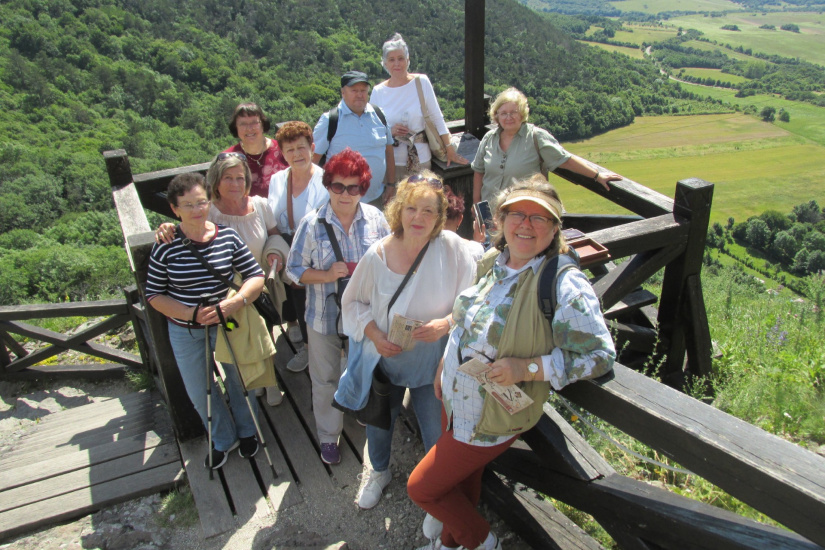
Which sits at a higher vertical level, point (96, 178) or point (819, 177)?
point (96, 178)

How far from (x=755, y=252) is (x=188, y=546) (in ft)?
185

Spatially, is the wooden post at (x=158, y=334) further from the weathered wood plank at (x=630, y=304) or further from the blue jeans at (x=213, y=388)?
the weathered wood plank at (x=630, y=304)

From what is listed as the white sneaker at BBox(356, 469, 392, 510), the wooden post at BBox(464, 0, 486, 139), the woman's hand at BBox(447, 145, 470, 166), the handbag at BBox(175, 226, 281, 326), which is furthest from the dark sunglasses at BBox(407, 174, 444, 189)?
the wooden post at BBox(464, 0, 486, 139)

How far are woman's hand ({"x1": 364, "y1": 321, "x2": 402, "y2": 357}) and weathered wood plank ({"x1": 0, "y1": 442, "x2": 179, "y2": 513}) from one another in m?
1.75

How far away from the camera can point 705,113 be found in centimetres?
8288

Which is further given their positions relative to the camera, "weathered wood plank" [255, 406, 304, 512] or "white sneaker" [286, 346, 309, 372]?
"white sneaker" [286, 346, 309, 372]

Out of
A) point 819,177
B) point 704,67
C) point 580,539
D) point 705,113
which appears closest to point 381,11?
point 580,539

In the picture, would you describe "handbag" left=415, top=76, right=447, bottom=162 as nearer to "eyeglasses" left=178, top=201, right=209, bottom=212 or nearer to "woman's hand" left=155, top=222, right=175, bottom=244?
"eyeglasses" left=178, top=201, right=209, bottom=212

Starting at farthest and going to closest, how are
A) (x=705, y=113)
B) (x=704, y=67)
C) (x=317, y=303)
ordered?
(x=704, y=67)
(x=705, y=113)
(x=317, y=303)

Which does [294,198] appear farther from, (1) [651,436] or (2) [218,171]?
(1) [651,436]

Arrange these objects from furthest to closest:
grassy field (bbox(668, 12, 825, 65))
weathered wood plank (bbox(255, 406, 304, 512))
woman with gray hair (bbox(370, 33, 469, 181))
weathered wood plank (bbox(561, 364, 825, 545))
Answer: grassy field (bbox(668, 12, 825, 65)), woman with gray hair (bbox(370, 33, 469, 181)), weathered wood plank (bbox(255, 406, 304, 512)), weathered wood plank (bbox(561, 364, 825, 545))

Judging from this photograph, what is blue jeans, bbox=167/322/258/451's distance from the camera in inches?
122

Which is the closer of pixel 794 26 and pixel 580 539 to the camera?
pixel 580 539

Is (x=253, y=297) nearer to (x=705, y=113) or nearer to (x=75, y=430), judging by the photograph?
(x=75, y=430)
